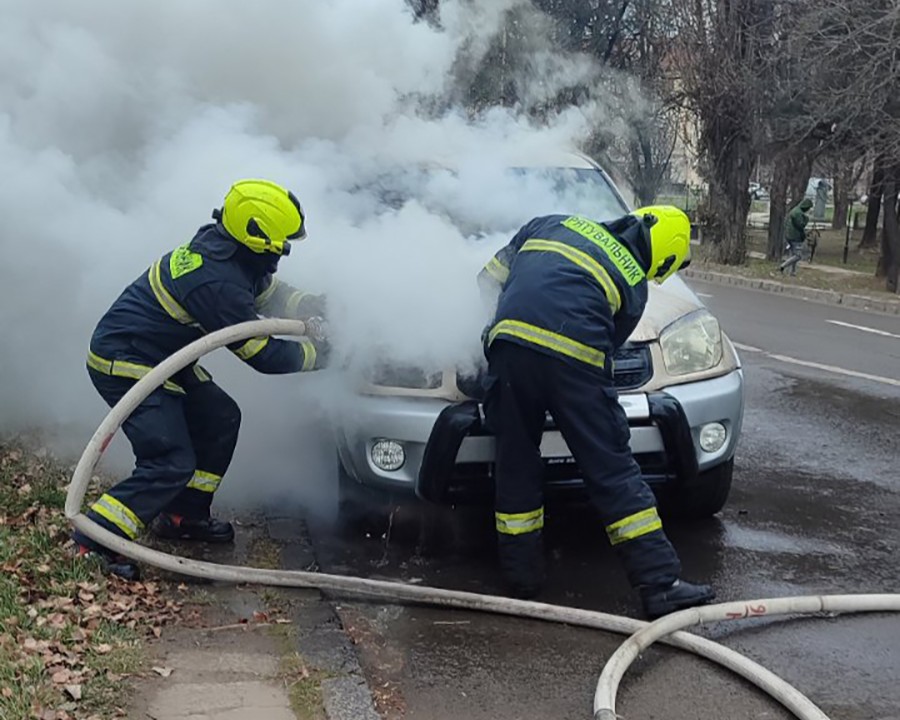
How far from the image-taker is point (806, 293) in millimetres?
17641

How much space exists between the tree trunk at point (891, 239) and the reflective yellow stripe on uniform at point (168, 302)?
51.7ft

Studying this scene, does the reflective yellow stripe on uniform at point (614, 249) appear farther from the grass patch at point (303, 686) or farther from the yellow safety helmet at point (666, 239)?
the grass patch at point (303, 686)

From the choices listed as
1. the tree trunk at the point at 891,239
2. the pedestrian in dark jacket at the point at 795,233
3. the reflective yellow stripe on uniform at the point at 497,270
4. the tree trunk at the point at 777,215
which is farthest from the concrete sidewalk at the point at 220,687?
the tree trunk at the point at 777,215

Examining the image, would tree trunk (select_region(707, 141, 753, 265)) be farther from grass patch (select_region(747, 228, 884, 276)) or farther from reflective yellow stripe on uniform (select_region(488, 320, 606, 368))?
reflective yellow stripe on uniform (select_region(488, 320, 606, 368))

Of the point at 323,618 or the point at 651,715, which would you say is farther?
the point at 323,618

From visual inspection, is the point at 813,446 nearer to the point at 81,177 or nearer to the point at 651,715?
the point at 651,715

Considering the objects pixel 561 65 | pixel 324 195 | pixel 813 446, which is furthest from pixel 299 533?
pixel 561 65

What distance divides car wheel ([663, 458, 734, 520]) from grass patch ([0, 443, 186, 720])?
2.42 m

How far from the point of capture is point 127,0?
19.7ft

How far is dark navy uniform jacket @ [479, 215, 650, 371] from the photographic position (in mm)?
4051

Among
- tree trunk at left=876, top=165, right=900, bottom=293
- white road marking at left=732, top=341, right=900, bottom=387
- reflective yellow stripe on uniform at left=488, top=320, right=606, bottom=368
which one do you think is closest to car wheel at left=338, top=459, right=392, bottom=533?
reflective yellow stripe on uniform at left=488, top=320, right=606, bottom=368

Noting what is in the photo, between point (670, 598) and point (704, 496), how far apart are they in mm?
1167

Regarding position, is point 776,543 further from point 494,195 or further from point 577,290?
point 494,195

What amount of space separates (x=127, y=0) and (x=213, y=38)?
495 mm
